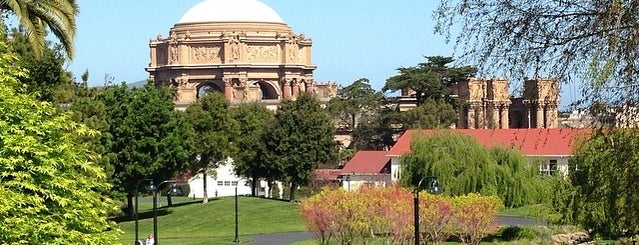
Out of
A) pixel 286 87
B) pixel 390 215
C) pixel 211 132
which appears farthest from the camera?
pixel 286 87

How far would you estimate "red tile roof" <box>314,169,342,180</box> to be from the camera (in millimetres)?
79438

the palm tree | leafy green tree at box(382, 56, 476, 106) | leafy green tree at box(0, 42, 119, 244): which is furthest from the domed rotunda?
leafy green tree at box(0, 42, 119, 244)

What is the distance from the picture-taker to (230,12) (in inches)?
5027

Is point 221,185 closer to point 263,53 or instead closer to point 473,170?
point 263,53

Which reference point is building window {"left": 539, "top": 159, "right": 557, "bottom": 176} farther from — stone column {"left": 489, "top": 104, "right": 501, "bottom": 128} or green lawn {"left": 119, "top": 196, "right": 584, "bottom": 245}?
stone column {"left": 489, "top": 104, "right": 501, "bottom": 128}

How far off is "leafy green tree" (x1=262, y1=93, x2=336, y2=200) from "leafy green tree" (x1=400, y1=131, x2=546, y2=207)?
2075 centimetres

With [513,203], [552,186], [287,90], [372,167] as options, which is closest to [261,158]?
[372,167]

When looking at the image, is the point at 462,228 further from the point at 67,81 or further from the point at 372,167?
the point at 372,167

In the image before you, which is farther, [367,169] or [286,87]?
[286,87]

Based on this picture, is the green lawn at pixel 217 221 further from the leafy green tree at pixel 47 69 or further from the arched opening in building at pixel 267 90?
the arched opening in building at pixel 267 90

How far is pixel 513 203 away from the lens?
5297 centimetres

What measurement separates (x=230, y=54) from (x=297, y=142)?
50830mm

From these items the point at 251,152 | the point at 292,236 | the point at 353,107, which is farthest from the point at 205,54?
the point at 292,236

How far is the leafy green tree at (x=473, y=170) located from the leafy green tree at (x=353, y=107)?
2145 inches
